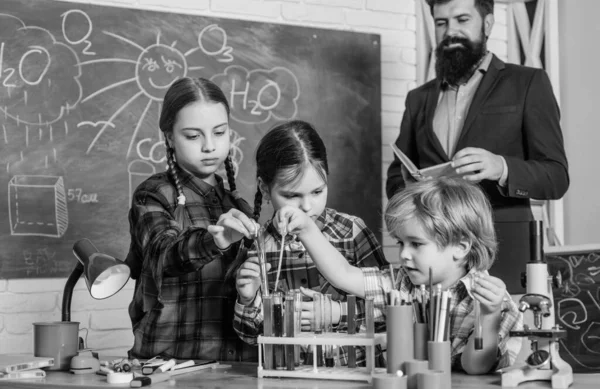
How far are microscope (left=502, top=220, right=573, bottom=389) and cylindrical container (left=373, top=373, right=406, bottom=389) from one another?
0.21 m

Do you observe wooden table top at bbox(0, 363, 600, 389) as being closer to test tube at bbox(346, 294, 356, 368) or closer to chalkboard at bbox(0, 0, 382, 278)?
test tube at bbox(346, 294, 356, 368)

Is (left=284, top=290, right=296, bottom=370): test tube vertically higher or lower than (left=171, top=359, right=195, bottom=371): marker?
higher

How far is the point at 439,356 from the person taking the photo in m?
1.46

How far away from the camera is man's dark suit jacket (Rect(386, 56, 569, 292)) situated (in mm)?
3074

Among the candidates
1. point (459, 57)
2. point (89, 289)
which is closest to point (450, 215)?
point (89, 289)

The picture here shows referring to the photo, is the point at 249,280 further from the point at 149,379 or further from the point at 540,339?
the point at 540,339

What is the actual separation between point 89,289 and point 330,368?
1.96ft

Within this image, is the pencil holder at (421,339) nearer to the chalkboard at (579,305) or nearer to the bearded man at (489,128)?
the chalkboard at (579,305)

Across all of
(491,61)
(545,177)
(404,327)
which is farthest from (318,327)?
(491,61)

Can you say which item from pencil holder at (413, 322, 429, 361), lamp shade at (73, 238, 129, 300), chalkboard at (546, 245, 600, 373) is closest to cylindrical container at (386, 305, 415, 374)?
Result: pencil holder at (413, 322, 429, 361)

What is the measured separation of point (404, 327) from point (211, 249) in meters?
0.57

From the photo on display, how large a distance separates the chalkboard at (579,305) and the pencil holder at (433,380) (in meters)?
0.38

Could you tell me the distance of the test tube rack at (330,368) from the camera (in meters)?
1.58

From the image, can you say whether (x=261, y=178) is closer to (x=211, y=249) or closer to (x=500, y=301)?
(x=211, y=249)
